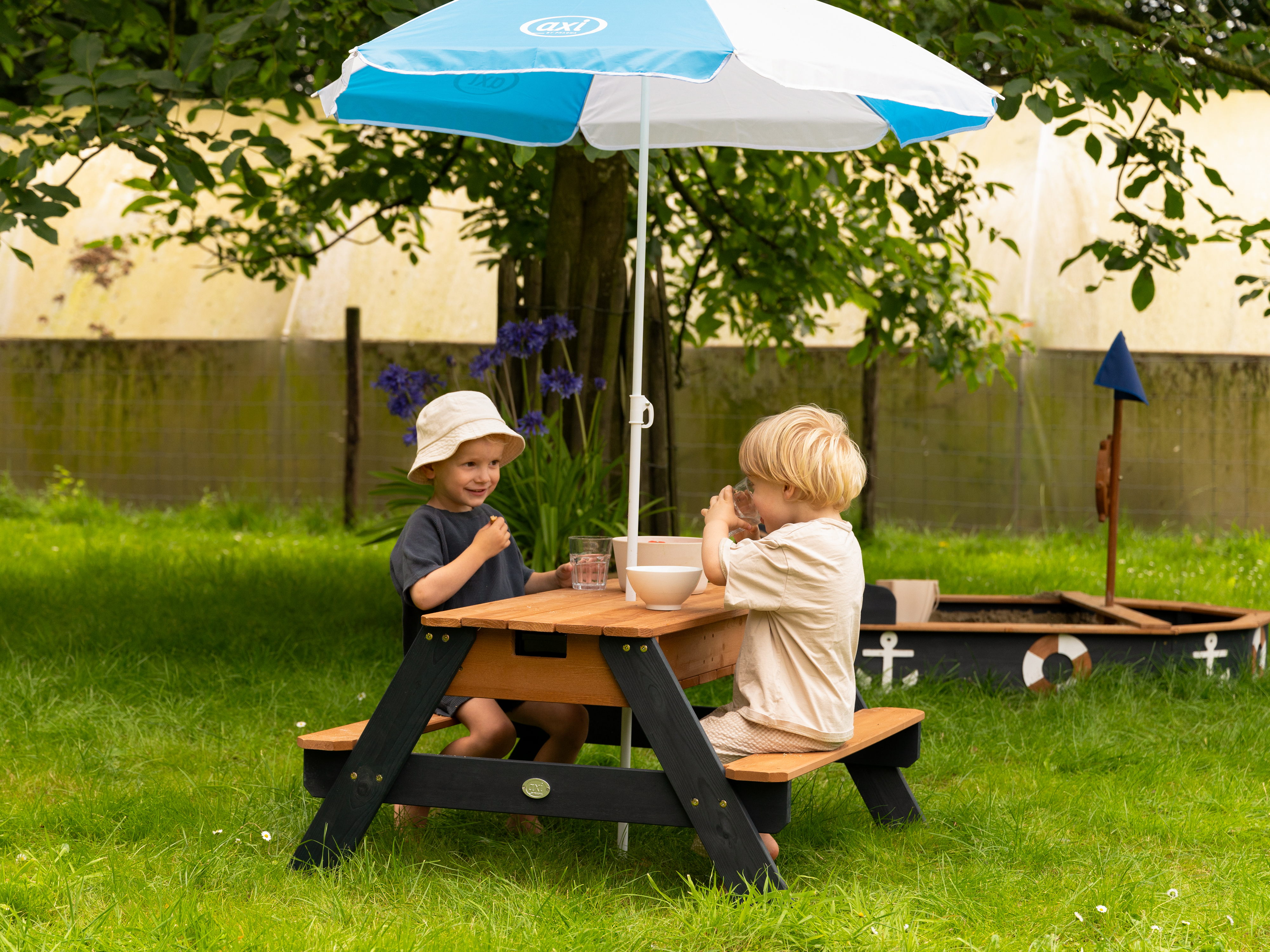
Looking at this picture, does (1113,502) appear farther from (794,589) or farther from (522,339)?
→ (794,589)

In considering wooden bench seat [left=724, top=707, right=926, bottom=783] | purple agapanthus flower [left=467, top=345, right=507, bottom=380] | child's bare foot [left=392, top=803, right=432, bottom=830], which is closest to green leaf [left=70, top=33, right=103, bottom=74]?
purple agapanthus flower [left=467, top=345, right=507, bottom=380]

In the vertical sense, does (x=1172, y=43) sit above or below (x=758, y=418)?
above

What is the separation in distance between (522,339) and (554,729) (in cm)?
244

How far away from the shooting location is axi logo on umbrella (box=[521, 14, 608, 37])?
2.63m

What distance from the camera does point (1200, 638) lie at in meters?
4.96

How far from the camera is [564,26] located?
8.72ft

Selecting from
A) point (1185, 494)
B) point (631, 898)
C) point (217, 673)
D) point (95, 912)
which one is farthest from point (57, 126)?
point (1185, 494)

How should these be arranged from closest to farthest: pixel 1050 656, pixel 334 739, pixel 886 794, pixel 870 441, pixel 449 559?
1. pixel 334 739
2. pixel 449 559
3. pixel 886 794
4. pixel 1050 656
5. pixel 870 441

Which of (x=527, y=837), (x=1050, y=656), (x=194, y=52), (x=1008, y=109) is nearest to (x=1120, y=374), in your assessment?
(x=1050, y=656)

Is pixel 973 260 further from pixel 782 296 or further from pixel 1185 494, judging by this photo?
pixel 782 296

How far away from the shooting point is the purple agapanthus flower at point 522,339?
208 inches

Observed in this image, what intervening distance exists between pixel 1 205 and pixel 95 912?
8.77 ft

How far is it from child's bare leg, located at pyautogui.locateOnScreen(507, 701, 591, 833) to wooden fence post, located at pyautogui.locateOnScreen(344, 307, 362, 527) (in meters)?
6.74

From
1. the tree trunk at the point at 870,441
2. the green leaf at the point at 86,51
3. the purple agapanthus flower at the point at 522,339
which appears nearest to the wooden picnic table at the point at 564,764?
the purple agapanthus flower at the point at 522,339
